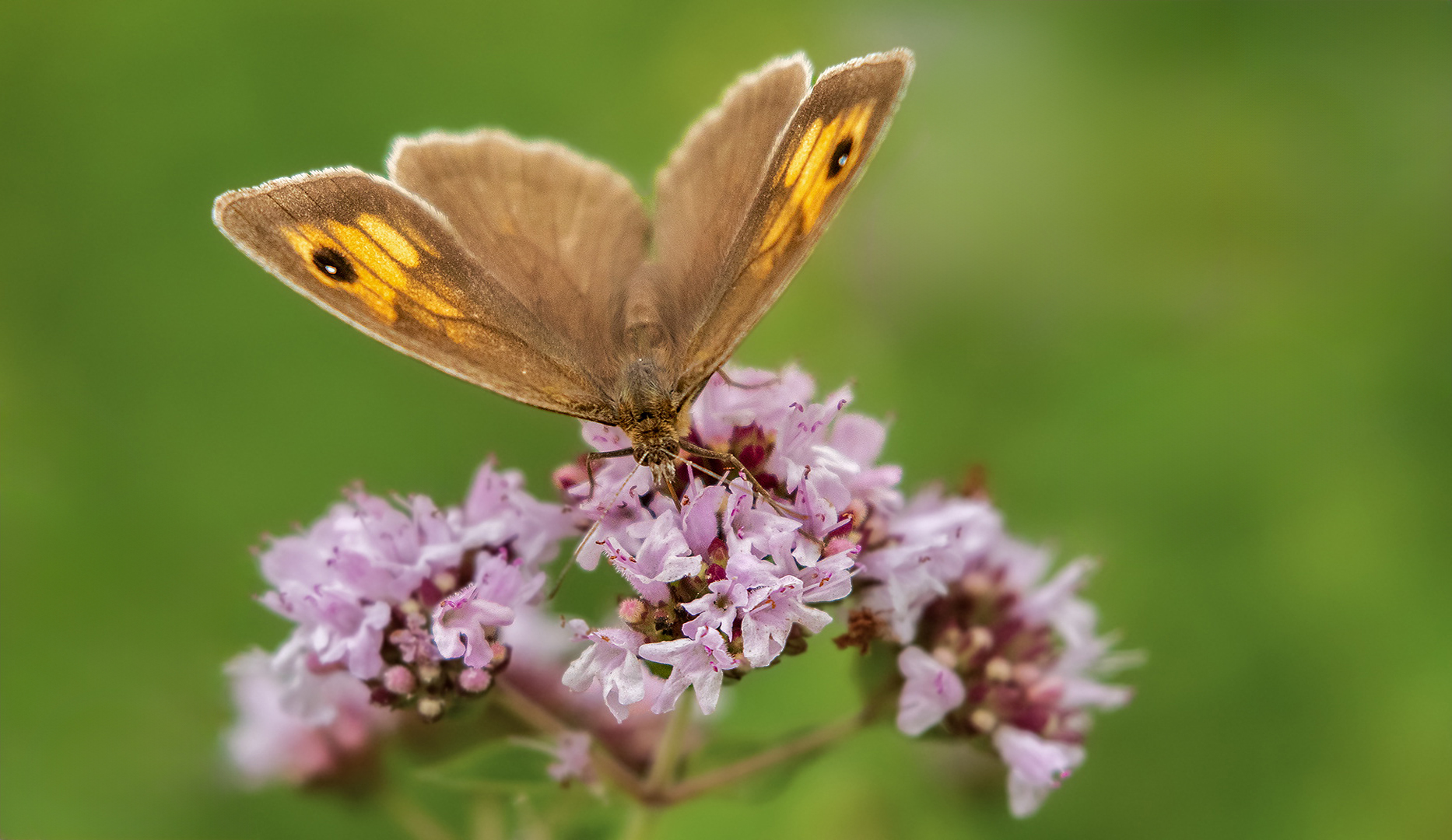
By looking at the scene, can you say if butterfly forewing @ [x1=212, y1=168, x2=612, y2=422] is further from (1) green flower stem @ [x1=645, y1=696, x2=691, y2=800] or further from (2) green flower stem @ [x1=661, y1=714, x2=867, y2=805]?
(2) green flower stem @ [x1=661, y1=714, x2=867, y2=805]

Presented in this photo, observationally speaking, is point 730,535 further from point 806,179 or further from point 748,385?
point 806,179

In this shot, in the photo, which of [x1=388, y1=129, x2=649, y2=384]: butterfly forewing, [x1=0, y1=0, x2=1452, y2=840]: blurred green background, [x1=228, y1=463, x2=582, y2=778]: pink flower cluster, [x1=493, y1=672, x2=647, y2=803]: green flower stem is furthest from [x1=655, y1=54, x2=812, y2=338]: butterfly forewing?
[x1=0, y1=0, x2=1452, y2=840]: blurred green background

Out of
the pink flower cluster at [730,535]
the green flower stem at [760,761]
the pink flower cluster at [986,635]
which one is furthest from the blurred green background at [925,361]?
the pink flower cluster at [730,535]

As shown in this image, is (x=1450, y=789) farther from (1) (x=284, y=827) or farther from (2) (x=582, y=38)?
(2) (x=582, y=38)

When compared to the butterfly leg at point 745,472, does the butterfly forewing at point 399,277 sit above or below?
above

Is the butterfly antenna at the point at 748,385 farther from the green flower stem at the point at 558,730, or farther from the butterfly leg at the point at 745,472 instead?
the green flower stem at the point at 558,730

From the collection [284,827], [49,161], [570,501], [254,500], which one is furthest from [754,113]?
[49,161]
